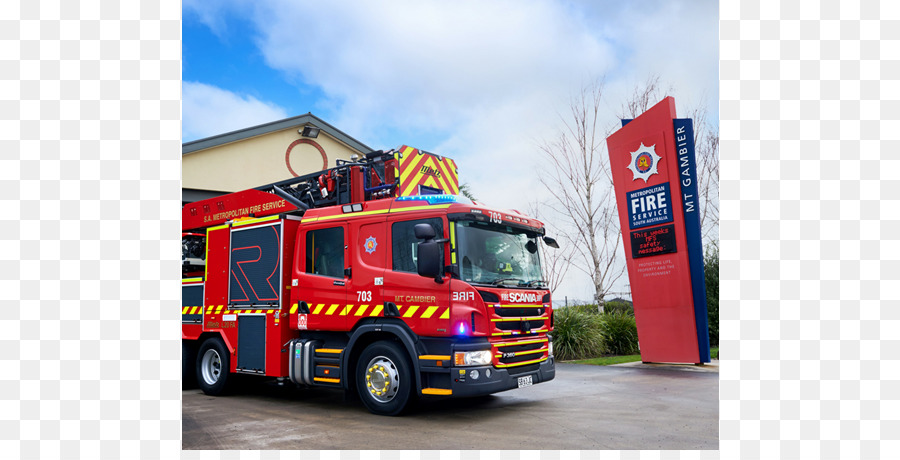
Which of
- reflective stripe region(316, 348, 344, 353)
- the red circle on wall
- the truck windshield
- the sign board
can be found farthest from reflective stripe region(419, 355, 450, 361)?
the red circle on wall

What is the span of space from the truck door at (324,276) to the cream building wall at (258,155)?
30.7 ft

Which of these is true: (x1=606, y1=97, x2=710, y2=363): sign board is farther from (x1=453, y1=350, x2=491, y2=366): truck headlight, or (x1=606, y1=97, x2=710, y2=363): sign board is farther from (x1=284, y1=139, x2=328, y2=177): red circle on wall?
(x1=284, y1=139, x2=328, y2=177): red circle on wall

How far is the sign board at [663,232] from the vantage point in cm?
1185

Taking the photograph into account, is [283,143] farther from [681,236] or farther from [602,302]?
[681,236]

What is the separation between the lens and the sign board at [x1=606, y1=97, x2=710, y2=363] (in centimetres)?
1185

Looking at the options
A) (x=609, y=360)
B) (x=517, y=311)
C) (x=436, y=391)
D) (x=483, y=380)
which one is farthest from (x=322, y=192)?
(x=609, y=360)

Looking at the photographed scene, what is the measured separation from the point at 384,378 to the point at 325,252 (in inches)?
Result: 75.8

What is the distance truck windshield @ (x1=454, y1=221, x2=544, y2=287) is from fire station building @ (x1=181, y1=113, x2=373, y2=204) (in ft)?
37.4

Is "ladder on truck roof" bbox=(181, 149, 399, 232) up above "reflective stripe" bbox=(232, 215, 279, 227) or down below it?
above

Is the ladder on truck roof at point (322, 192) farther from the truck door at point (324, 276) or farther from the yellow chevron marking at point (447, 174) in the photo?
the yellow chevron marking at point (447, 174)

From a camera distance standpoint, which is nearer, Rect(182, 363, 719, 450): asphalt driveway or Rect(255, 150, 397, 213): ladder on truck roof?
Rect(182, 363, 719, 450): asphalt driveway

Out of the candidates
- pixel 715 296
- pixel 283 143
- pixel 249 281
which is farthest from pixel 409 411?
pixel 283 143

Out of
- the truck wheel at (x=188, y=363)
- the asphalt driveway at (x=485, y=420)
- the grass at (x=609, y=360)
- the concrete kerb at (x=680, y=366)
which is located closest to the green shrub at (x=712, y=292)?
the grass at (x=609, y=360)

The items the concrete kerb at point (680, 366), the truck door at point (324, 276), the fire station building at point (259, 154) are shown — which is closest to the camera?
the truck door at point (324, 276)
